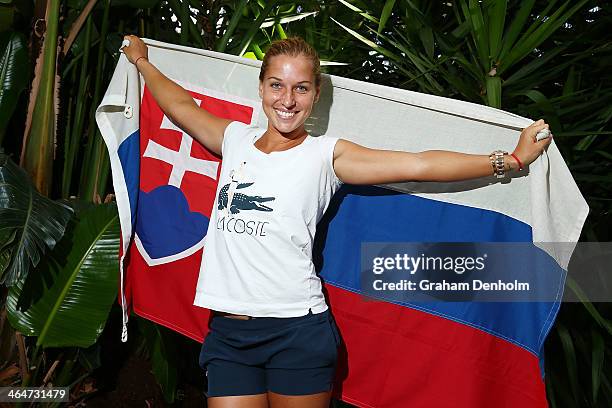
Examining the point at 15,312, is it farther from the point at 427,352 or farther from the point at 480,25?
the point at 480,25

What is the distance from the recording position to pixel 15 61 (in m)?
2.57

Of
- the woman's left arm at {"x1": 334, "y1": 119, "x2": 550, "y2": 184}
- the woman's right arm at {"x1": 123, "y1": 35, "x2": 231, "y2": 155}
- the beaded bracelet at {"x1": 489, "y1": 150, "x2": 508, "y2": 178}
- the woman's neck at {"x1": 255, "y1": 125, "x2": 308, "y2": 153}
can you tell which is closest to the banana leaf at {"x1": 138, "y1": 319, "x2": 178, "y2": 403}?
the woman's right arm at {"x1": 123, "y1": 35, "x2": 231, "y2": 155}

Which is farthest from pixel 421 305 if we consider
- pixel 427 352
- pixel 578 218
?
pixel 578 218

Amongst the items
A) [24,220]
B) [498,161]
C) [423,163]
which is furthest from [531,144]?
[24,220]

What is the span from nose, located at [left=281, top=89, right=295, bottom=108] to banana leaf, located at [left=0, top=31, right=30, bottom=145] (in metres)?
1.20

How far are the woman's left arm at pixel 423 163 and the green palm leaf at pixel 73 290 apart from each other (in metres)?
0.98

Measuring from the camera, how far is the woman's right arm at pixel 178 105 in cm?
207

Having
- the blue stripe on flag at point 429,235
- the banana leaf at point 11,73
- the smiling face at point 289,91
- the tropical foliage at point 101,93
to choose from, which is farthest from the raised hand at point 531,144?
the banana leaf at point 11,73

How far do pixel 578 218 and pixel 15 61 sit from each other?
190 centimetres

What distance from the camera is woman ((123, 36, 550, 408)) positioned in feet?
5.77

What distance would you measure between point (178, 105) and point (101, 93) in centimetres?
106

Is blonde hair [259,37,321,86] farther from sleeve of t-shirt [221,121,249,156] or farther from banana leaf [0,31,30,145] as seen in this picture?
banana leaf [0,31,30,145]

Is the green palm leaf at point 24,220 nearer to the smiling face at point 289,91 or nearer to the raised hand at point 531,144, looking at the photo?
the smiling face at point 289,91

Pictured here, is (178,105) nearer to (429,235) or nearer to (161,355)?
(429,235)
